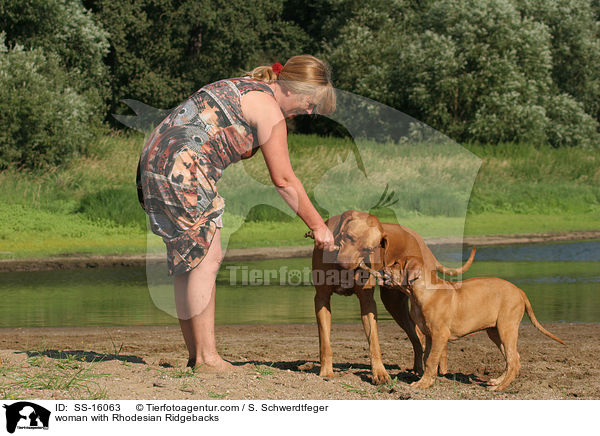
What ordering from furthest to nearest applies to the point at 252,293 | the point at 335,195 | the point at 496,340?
1. the point at 335,195
2. the point at 252,293
3. the point at 496,340

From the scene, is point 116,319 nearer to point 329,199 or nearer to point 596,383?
point 596,383

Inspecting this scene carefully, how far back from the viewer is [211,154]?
5.61 metres

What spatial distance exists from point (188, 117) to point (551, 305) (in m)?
6.98

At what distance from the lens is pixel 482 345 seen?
809 centimetres

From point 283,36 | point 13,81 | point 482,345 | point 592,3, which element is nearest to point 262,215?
point 13,81

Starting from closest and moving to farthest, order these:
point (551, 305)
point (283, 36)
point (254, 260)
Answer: point (551, 305)
point (254, 260)
point (283, 36)

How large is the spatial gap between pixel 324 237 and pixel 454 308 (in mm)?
1091

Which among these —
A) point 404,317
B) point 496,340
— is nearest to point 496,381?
point 496,340

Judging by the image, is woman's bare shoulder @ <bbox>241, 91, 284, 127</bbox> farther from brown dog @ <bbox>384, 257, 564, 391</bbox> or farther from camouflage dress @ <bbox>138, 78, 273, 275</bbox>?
brown dog @ <bbox>384, 257, 564, 391</bbox>

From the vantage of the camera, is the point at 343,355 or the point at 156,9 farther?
the point at 156,9

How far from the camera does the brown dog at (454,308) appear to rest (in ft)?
18.8

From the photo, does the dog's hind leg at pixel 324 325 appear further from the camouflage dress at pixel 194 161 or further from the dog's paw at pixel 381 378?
the camouflage dress at pixel 194 161
